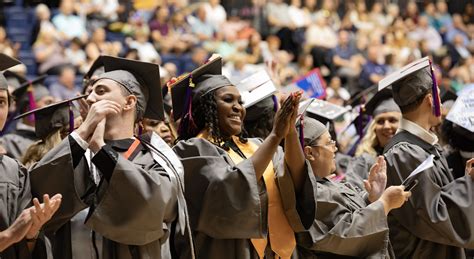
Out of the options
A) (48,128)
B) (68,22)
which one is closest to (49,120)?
(48,128)

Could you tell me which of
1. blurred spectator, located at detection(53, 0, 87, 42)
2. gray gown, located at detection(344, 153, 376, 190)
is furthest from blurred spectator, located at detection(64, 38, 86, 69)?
gray gown, located at detection(344, 153, 376, 190)

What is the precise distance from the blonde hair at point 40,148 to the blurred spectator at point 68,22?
8.22m

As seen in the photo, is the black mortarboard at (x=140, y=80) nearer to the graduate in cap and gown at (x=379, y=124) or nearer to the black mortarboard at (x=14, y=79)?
the graduate in cap and gown at (x=379, y=124)

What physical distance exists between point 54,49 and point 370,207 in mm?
8505

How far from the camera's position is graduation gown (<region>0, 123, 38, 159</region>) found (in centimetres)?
744

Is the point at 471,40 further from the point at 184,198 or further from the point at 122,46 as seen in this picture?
the point at 184,198

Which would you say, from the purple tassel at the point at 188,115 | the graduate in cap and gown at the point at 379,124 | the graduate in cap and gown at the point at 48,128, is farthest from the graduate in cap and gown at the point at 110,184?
the graduate in cap and gown at the point at 379,124

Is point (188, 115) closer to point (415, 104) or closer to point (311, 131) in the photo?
point (311, 131)

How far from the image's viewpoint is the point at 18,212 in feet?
14.5

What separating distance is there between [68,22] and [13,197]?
1012cm

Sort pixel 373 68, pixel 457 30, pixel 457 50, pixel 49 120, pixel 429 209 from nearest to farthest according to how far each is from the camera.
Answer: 1. pixel 429 209
2. pixel 49 120
3. pixel 373 68
4. pixel 457 50
5. pixel 457 30

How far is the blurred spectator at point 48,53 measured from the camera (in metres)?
12.6

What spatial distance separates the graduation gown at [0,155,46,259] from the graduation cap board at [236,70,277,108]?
192 cm

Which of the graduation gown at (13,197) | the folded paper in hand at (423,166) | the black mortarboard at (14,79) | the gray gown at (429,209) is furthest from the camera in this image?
the black mortarboard at (14,79)
